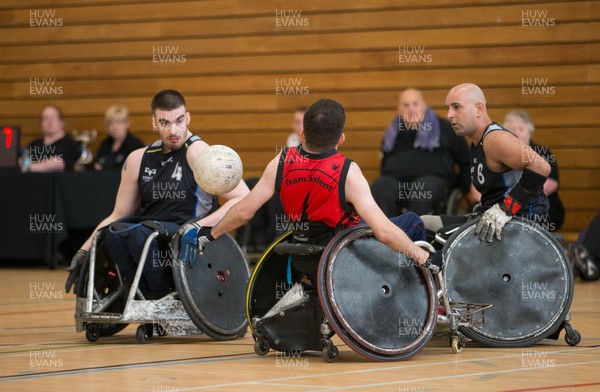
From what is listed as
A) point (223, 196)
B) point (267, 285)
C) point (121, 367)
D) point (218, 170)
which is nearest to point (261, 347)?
point (267, 285)

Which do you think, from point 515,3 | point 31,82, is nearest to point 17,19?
point 31,82

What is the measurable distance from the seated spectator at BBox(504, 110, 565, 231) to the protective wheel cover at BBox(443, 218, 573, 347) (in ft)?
13.1

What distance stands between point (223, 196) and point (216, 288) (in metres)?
0.52

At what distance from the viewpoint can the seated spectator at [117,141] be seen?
442 inches

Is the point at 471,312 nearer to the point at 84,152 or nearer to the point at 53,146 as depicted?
the point at 84,152

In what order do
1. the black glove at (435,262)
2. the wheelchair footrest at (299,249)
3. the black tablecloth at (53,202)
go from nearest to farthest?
the wheelchair footrest at (299,249) → the black glove at (435,262) → the black tablecloth at (53,202)

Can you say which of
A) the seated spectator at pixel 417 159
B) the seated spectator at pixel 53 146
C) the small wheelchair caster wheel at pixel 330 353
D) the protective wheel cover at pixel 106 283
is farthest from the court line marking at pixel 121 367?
the seated spectator at pixel 53 146

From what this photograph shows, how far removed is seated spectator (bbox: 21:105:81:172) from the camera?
1119cm

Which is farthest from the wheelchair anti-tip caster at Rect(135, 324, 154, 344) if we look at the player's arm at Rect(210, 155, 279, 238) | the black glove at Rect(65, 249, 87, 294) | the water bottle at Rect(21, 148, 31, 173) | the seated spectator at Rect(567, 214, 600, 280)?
the water bottle at Rect(21, 148, 31, 173)

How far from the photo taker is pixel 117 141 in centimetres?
1139

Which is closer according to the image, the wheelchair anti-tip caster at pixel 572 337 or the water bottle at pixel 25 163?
the wheelchair anti-tip caster at pixel 572 337

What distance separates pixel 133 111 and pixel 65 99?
0.92 metres

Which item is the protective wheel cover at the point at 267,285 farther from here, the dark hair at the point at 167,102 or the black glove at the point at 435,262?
the dark hair at the point at 167,102

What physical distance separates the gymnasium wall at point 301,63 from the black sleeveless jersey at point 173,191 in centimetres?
517
